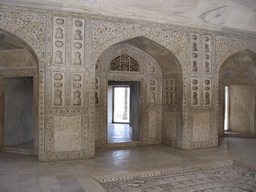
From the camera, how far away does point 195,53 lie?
6402mm

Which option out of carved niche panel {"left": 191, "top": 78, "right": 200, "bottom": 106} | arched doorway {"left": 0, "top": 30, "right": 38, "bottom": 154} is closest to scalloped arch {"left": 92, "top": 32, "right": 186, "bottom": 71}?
carved niche panel {"left": 191, "top": 78, "right": 200, "bottom": 106}

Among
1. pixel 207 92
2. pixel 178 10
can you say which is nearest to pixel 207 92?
pixel 207 92

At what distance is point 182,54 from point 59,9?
3.23 meters

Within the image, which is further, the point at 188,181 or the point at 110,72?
the point at 110,72

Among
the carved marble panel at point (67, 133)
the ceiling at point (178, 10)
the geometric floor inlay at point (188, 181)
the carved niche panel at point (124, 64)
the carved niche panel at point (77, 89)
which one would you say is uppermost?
the ceiling at point (178, 10)

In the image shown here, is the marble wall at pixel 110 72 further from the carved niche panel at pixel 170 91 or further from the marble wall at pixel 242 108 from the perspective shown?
the marble wall at pixel 242 108

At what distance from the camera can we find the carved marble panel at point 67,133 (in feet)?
16.8

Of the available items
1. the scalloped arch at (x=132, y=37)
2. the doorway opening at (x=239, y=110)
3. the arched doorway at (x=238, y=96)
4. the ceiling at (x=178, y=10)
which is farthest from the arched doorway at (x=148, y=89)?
the doorway opening at (x=239, y=110)

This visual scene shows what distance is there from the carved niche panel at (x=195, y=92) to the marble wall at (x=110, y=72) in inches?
1.1

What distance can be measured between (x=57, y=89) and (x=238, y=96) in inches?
271

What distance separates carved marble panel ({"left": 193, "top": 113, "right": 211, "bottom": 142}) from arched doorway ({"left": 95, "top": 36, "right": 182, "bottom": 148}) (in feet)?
1.43

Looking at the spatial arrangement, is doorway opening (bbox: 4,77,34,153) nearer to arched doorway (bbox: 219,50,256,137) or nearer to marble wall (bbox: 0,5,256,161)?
marble wall (bbox: 0,5,256,161)

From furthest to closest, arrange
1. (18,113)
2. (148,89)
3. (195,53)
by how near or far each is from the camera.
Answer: (148,89) → (18,113) → (195,53)

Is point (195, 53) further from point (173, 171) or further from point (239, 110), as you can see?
point (239, 110)
